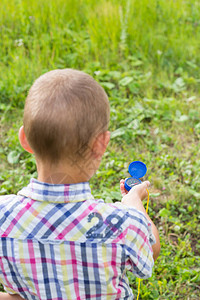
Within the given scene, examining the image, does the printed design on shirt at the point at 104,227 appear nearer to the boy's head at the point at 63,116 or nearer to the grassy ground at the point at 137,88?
the boy's head at the point at 63,116

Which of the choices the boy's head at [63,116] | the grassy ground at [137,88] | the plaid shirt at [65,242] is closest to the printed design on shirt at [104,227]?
the plaid shirt at [65,242]

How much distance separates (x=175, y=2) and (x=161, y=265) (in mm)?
3164

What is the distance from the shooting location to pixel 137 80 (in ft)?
11.6

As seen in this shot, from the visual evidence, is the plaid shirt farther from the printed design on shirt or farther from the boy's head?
the boy's head

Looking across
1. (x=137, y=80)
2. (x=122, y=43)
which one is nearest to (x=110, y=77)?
(x=137, y=80)

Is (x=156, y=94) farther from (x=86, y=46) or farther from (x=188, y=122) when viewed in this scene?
(x=86, y=46)

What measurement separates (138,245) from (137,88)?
2461 mm

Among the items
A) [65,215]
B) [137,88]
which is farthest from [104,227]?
[137,88]

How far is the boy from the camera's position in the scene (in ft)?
3.42

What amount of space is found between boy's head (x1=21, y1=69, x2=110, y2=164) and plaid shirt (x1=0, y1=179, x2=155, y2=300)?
0.11 meters

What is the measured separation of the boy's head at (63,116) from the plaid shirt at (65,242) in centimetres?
11

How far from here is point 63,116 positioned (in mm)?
1019

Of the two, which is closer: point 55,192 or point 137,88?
point 55,192

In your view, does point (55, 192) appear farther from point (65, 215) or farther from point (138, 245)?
point (138, 245)
